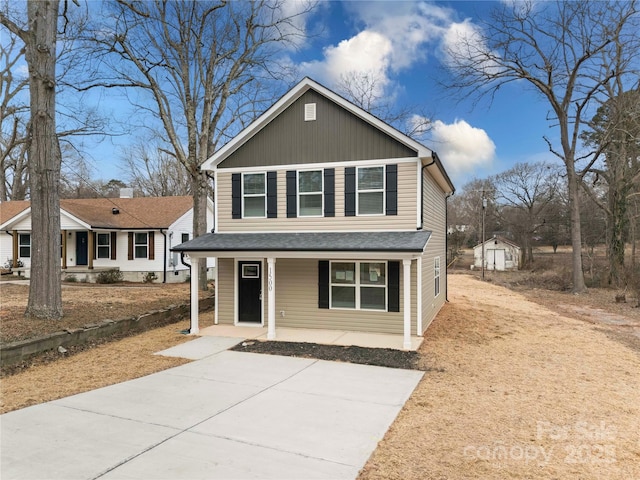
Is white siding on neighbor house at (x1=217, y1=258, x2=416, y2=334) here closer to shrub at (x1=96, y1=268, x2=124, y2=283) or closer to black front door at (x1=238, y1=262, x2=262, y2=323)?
black front door at (x1=238, y1=262, x2=262, y2=323)

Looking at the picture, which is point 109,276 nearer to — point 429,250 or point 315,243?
point 315,243

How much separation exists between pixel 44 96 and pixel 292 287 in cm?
807

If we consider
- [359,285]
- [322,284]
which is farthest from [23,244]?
[359,285]

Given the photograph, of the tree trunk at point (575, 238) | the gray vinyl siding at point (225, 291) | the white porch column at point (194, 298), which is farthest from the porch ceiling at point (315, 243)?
the tree trunk at point (575, 238)

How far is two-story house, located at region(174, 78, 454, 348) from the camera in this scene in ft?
33.5

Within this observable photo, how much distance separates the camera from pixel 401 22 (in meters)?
15.5

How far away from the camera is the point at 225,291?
1184cm

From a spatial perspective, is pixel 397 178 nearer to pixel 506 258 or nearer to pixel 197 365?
pixel 197 365

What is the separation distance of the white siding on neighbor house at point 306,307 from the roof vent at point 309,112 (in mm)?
3894

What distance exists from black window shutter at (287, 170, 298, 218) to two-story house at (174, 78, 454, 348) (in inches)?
1.1

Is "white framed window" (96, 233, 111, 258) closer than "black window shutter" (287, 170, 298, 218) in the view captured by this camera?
No

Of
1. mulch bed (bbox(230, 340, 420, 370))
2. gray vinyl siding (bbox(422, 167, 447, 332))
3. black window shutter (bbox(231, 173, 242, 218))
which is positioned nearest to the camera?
mulch bed (bbox(230, 340, 420, 370))

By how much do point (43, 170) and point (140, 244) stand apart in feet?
42.5

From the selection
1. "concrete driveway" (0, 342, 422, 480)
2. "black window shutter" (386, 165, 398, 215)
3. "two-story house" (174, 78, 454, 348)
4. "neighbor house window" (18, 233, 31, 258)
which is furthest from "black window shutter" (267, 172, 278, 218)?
"neighbor house window" (18, 233, 31, 258)
